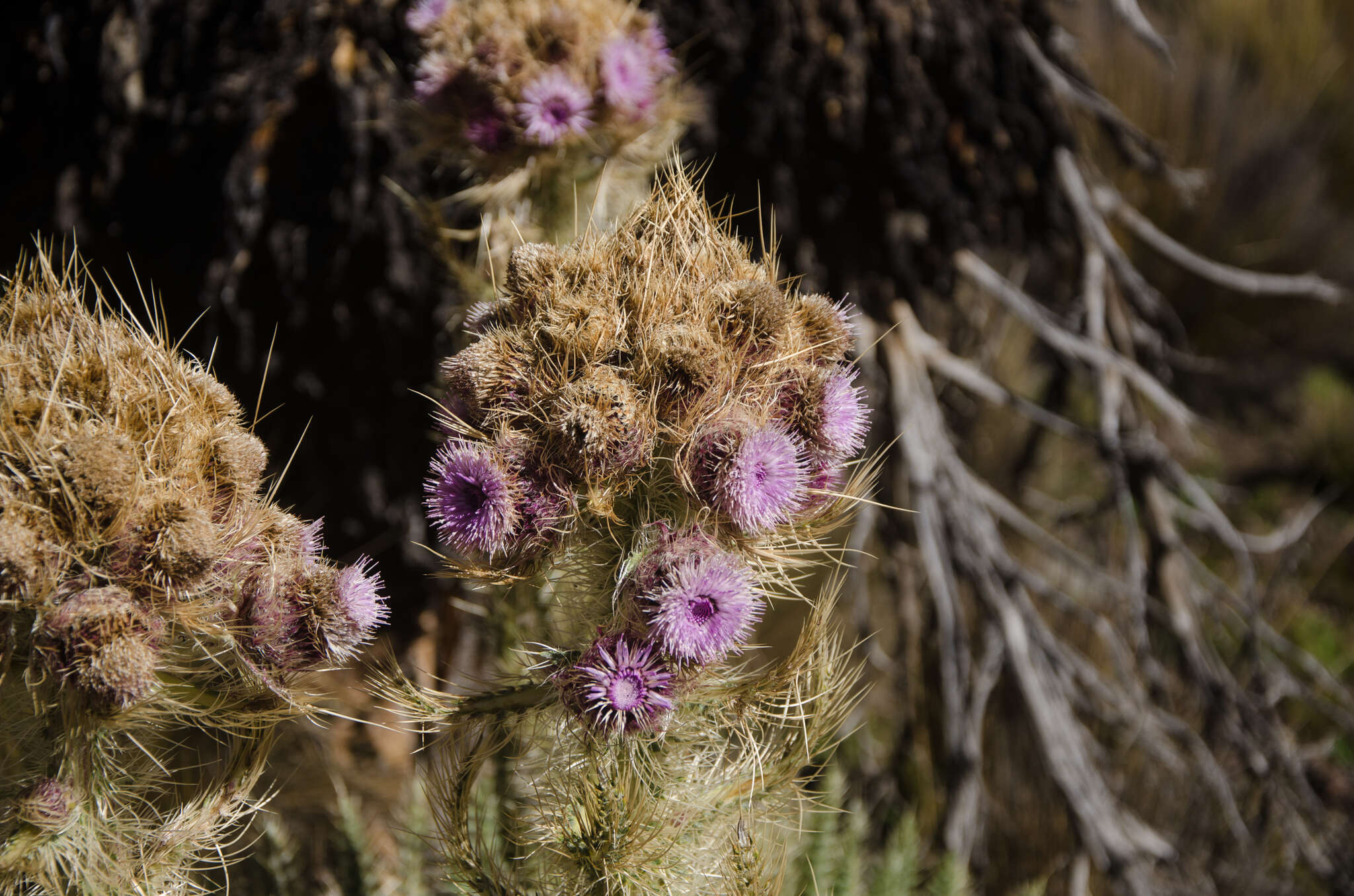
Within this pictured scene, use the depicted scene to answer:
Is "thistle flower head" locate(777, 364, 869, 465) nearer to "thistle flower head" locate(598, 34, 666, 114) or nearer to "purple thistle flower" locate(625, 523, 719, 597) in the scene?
"purple thistle flower" locate(625, 523, 719, 597)

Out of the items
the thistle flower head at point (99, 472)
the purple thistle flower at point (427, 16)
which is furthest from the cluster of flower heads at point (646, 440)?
the purple thistle flower at point (427, 16)

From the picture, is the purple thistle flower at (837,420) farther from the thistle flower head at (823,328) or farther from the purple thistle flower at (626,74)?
the purple thistle flower at (626,74)

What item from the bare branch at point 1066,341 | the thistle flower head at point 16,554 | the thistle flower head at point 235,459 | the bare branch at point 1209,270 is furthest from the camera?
the bare branch at point 1209,270

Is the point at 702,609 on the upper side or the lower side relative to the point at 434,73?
lower

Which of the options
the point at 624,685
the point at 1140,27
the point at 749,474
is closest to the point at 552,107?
the point at 749,474

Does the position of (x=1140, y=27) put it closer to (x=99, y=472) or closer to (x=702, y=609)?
(x=702, y=609)

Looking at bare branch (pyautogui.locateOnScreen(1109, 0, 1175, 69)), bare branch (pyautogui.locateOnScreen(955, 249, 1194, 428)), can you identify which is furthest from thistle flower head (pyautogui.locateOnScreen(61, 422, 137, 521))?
bare branch (pyautogui.locateOnScreen(1109, 0, 1175, 69))
